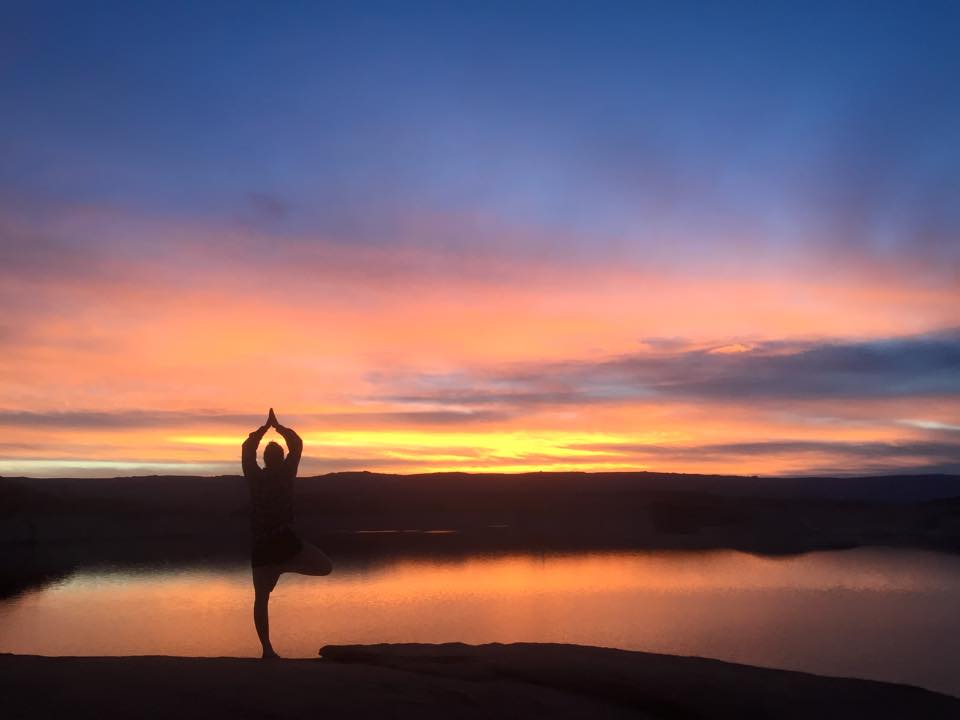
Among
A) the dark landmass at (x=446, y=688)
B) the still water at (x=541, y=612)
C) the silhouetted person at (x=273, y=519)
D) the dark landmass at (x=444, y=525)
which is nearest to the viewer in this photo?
the dark landmass at (x=446, y=688)

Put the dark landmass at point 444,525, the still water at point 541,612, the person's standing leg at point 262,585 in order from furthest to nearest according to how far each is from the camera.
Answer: the dark landmass at point 444,525
the still water at point 541,612
the person's standing leg at point 262,585

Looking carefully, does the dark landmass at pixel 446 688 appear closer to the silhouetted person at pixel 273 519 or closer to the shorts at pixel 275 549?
the silhouetted person at pixel 273 519

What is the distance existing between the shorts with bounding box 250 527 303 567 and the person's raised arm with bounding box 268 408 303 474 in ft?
2.37

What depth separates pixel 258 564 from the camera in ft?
30.7

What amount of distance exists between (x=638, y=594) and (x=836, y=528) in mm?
41349

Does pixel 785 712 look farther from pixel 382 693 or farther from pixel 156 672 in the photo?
pixel 156 672

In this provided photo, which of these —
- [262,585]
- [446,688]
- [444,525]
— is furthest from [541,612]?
[444,525]

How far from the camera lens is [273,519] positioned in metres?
9.45

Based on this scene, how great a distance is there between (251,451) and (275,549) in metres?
1.08

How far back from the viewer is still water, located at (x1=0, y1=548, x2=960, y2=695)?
16.7 m

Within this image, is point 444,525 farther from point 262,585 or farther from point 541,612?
point 262,585

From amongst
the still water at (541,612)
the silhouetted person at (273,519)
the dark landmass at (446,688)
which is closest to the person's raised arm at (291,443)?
the silhouetted person at (273,519)

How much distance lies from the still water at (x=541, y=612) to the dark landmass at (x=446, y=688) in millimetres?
6086

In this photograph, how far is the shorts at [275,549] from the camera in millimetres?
9367
